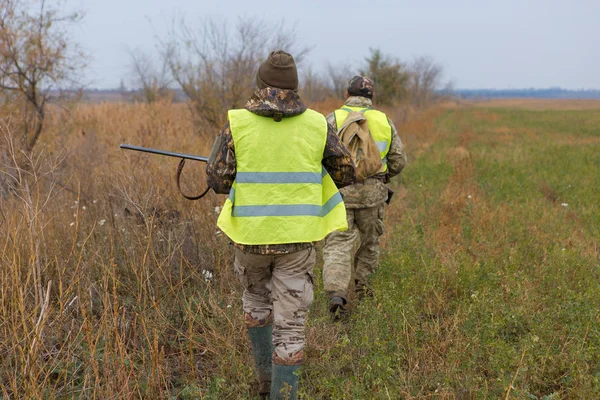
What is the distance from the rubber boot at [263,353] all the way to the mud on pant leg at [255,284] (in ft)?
0.19

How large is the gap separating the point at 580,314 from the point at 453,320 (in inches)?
34.8

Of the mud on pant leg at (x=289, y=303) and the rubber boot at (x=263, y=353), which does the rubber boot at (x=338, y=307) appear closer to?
the rubber boot at (x=263, y=353)

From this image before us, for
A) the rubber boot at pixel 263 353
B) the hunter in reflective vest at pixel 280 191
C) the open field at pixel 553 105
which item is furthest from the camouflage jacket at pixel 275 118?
the open field at pixel 553 105

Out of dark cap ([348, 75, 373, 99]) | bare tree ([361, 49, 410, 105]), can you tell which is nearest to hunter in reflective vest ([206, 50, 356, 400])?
dark cap ([348, 75, 373, 99])

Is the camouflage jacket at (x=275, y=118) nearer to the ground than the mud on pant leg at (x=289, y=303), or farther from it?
farther from it

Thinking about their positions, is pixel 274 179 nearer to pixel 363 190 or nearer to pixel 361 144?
pixel 361 144

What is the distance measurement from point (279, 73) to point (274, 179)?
1.77 feet

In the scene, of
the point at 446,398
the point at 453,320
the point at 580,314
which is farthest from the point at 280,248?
the point at 580,314

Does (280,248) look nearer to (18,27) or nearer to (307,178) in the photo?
(307,178)

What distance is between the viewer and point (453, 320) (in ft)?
11.6

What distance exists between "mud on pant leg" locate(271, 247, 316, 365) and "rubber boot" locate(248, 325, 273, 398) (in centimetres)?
20

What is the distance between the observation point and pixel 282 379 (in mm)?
2594

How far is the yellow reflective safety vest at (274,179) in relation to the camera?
2.41 meters

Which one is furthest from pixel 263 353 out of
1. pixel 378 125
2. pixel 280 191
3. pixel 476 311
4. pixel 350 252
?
pixel 378 125
